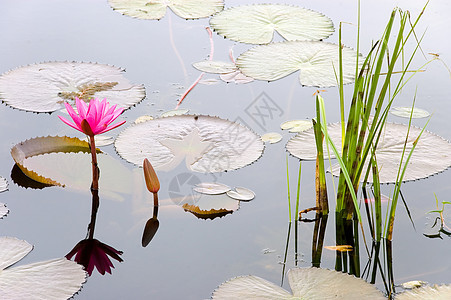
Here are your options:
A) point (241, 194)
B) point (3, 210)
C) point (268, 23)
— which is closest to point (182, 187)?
point (241, 194)

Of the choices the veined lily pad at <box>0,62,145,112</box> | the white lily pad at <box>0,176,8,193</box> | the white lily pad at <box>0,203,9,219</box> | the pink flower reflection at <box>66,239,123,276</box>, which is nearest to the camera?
the pink flower reflection at <box>66,239,123,276</box>

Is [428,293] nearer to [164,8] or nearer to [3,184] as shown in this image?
[3,184]

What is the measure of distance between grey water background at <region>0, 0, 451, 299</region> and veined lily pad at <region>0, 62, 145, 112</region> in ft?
0.16

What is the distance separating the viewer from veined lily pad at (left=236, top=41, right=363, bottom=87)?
267 cm

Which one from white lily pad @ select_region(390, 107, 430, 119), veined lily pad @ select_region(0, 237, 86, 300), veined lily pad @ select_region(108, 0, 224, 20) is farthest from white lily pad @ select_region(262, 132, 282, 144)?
veined lily pad @ select_region(108, 0, 224, 20)

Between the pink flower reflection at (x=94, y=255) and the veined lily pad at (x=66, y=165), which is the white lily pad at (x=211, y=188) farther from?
the pink flower reflection at (x=94, y=255)

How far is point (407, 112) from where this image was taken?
245 cm

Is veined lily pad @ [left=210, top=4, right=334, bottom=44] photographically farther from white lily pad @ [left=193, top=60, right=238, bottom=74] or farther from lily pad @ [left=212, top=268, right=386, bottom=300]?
lily pad @ [left=212, top=268, right=386, bottom=300]

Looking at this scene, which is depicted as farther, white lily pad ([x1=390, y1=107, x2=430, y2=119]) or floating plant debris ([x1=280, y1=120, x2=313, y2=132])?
white lily pad ([x1=390, y1=107, x2=430, y2=119])

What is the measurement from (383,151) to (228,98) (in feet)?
2.43

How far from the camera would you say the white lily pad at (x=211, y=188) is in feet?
6.36

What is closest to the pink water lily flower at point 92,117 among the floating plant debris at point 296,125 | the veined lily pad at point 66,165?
the veined lily pad at point 66,165

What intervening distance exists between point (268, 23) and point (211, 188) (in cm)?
147

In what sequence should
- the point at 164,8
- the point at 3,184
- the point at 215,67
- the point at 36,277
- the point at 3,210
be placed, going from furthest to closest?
the point at 164,8 → the point at 215,67 → the point at 3,184 → the point at 3,210 → the point at 36,277
